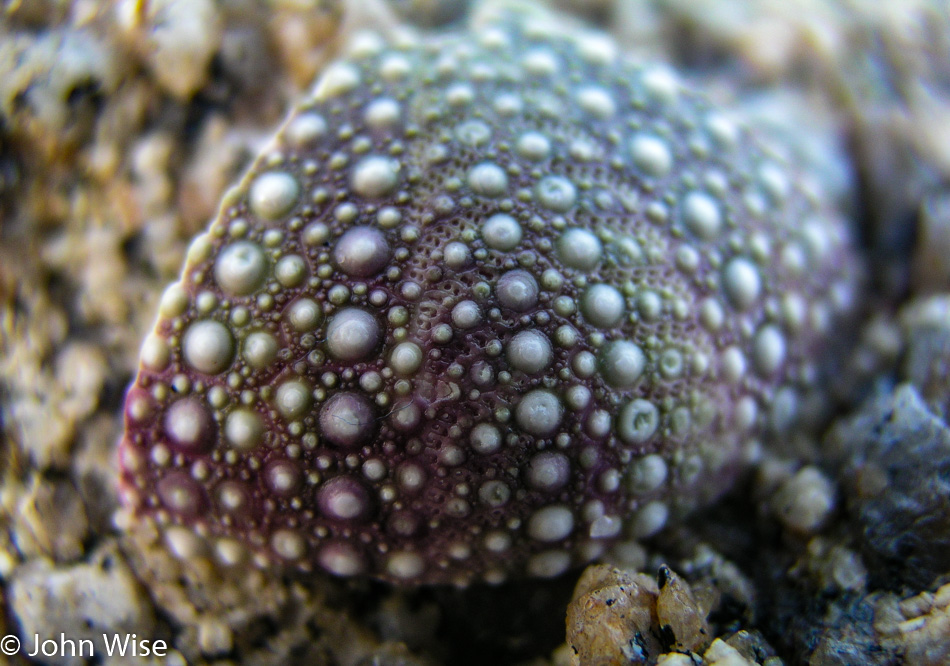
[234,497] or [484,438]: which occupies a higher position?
[484,438]

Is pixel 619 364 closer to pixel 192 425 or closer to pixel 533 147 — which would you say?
pixel 533 147

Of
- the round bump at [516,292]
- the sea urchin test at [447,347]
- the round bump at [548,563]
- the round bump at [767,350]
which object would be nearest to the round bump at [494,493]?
the sea urchin test at [447,347]

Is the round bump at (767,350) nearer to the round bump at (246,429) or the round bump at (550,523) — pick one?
the round bump at (550,523)

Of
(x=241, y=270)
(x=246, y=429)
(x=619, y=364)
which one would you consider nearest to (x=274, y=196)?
(x=241, y=270)

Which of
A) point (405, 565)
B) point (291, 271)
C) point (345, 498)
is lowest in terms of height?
point (405, 565)

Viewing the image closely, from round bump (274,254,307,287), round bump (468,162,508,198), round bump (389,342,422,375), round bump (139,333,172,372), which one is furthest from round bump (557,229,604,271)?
round bump (139,333,172,372)

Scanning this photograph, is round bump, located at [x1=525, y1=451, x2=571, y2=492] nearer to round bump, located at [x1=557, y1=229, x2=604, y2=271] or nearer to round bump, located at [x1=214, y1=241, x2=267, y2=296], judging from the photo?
round bump, located at [x1=557, y1=229, x2=604, y2=271]

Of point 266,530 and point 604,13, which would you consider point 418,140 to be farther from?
point 604,13
